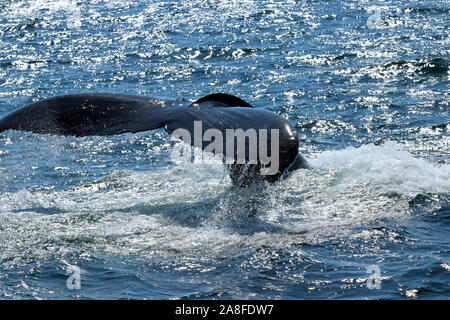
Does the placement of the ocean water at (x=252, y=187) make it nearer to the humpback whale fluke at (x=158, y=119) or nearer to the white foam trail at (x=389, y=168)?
the white foam trail at (x=389, y=168)

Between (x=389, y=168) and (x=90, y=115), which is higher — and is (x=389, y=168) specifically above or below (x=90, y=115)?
below

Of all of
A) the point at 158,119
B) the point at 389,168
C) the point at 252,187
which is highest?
the point at 158,119

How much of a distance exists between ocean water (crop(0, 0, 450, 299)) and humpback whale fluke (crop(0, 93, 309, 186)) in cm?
88

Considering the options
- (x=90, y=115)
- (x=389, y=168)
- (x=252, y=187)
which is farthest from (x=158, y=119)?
(x=389, y=168)

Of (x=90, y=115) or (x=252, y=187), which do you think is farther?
(x=252, y=187)

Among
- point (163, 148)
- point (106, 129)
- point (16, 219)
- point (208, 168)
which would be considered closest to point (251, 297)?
point (106, 129)

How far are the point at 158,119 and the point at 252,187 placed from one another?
4.51 feet

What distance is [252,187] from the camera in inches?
322

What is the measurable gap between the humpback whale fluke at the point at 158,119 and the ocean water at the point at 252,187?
880mm

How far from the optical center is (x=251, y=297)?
6.28 m

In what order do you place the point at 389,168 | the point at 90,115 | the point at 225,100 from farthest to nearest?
the point at 389,168 → the point at 225,100 → the point at 90,115

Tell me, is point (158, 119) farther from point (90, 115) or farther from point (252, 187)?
point (252, 187)

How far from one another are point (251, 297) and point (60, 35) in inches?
644

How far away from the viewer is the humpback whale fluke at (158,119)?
21.8 feet
